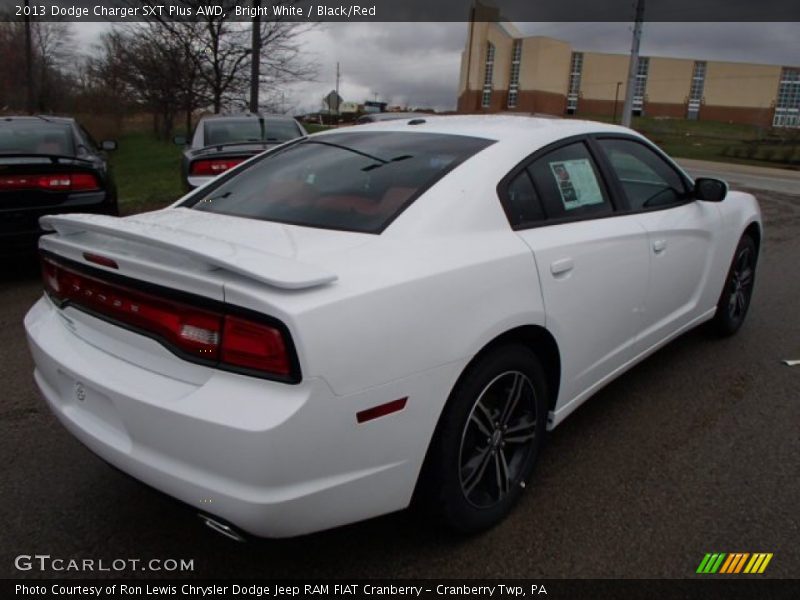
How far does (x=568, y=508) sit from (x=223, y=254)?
168cm

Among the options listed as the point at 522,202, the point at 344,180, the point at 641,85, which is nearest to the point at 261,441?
the point at 344,180

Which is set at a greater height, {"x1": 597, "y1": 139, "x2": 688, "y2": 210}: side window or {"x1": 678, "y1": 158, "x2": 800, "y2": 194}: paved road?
{"x1": 597, "y1": 139, "x2": 688, "y2": 210}: side window

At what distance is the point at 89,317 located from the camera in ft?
7.22

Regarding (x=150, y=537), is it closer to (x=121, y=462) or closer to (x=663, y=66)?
(x=121, y=462)

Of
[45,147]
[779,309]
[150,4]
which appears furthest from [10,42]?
[779,309]

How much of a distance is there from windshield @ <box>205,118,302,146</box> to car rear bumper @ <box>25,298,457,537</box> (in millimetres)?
6815

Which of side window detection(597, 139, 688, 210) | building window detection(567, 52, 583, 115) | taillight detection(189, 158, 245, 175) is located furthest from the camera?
building window detection(567, 52, 583, 115)

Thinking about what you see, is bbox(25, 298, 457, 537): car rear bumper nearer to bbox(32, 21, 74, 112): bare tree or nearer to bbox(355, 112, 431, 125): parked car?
bbox(355, 112, 431, 125): parked car

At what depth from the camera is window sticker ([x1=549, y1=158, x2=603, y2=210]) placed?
2.84 m

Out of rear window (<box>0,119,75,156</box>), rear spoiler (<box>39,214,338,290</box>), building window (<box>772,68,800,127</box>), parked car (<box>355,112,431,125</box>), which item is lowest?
rear spoiler (<box>39,214,338,290</box>)

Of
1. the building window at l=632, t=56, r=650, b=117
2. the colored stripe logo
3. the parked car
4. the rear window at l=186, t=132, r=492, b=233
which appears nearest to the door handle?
the rear window at l=186, t=132, r=492, b=233

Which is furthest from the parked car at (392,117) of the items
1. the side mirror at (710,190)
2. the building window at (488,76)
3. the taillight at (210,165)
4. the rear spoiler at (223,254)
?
the building window at (488,76)

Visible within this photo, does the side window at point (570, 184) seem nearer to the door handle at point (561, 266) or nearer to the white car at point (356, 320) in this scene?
the white car at point (356, 320)

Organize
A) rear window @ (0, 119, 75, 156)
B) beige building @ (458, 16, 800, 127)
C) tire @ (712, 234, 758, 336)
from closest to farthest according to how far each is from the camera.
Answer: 1. tire @ (712, 234, 758, 336)
2. rear window @ (0, 119, 75, 156)
3. beige building @ (458, 16, 800, 127)
